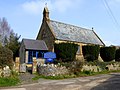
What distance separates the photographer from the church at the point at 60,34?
38.6 m

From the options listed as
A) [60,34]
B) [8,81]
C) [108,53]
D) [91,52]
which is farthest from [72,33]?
[8,81]

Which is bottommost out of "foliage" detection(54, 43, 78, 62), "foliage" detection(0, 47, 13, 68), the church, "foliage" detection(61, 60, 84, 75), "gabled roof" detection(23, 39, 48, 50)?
"foliage" detection(61, 60, 84, 75)

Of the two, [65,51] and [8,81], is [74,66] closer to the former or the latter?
[65,51]

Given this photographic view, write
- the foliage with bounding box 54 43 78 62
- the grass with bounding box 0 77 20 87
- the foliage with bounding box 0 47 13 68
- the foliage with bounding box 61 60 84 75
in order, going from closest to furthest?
the grass with bounding box 0 77 20 87 → the foliage with bounding box 0 47 13 68 → the foliage with bounding box 61 60 84 75 → the foliage with bounding box 54 43 78 62

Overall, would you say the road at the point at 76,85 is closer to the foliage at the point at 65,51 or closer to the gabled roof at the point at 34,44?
the foliage at the point at 65,51

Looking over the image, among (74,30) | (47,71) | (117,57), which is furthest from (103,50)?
(47,71)

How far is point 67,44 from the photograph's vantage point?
35.9 meters

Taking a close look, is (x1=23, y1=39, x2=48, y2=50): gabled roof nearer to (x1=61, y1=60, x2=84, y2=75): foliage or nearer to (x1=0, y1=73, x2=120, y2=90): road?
(x1=61, y1=60, x2=84, y2=75): foliage

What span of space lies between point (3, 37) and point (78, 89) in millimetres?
40541

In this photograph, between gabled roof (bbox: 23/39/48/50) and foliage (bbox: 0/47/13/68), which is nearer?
foliage (bbox: 0/47/13/68)

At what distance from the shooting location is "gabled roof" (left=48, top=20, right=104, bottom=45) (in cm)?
3977

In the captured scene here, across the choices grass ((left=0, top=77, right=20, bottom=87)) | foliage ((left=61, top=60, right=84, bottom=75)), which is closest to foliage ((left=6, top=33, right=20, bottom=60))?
foliage ((left=61, top=60, right=84, bottom=75))

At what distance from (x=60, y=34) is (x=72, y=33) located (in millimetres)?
4028

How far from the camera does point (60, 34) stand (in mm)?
39625
